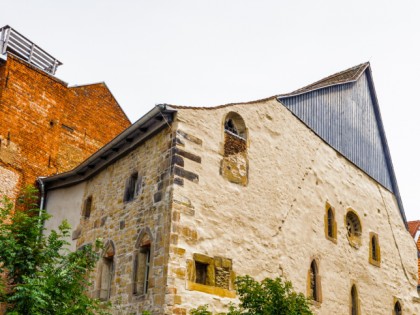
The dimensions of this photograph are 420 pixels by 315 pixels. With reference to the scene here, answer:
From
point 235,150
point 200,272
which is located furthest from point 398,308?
point 200,272

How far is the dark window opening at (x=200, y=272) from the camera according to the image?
10.4 m

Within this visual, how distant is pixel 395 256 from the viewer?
16.8 m

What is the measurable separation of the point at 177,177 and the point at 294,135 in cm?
456

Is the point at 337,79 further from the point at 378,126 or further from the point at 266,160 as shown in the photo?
the point at 266,160

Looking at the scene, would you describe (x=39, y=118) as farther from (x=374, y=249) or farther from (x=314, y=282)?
(x=374, y=249)

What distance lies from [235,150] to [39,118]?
7.42 metres

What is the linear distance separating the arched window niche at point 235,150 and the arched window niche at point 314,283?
2.98m

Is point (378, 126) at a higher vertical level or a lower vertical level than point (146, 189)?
higher

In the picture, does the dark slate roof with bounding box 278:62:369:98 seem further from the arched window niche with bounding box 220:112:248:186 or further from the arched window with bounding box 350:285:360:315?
the arched window with bounding box 350:285:360:315

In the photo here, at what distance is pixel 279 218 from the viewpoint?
12680 mm

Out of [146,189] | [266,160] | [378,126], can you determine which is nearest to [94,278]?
[146,189]

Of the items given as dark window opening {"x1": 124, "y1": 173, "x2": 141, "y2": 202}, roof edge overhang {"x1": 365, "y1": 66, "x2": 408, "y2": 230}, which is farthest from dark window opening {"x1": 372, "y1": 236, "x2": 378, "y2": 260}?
dark window opening {"x1": 124, "y1": 173, "x2": 141, "y2": 202}

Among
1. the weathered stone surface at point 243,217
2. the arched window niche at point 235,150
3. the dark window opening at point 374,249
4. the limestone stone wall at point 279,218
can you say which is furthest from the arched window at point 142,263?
the dark window opening at point 374,249

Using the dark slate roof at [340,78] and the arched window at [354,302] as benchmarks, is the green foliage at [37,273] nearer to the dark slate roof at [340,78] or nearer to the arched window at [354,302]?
the arched window at [354,302]
